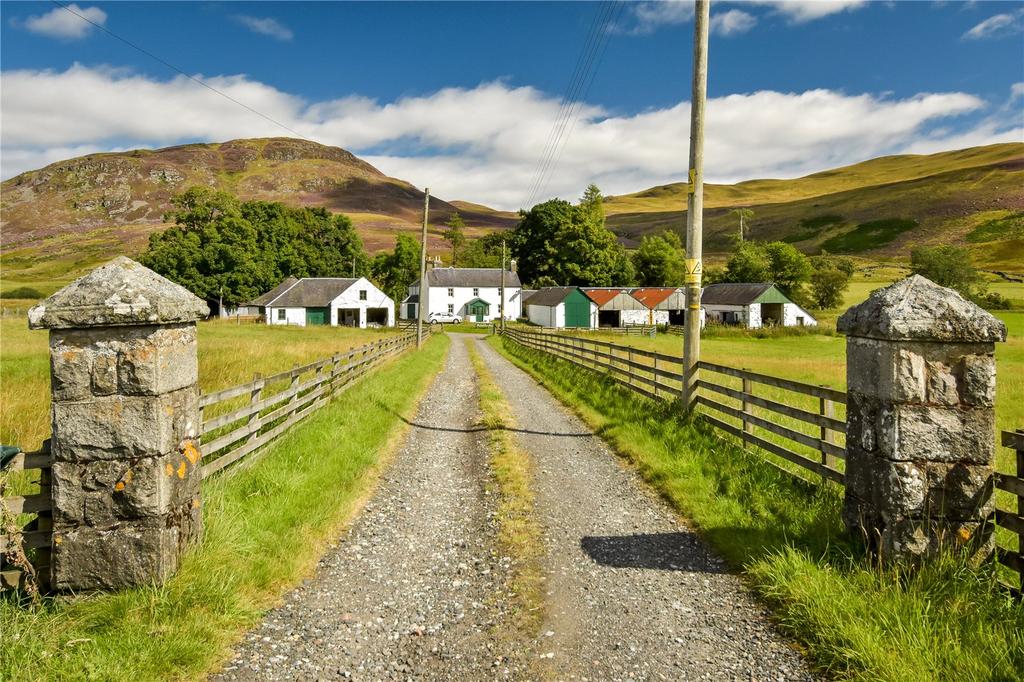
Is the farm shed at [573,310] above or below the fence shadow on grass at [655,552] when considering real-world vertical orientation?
above

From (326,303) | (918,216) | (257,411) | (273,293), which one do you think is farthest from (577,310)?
(918,216)

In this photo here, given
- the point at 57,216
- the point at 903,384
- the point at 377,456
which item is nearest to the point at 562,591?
the point at 903,384

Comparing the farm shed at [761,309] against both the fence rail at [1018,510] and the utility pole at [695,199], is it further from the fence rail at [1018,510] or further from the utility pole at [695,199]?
the fence rail at [1018,510]

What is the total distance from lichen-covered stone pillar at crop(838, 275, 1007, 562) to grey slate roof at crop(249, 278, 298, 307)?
215 ft

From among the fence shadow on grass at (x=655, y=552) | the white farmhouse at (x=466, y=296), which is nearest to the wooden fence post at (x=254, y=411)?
the fence shadow on grass at (x=655, y=552)

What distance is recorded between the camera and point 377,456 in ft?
27.6

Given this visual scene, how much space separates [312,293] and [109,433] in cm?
6270

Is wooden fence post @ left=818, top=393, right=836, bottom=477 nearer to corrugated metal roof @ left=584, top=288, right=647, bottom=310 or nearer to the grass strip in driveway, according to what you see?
the grass strip in driveway

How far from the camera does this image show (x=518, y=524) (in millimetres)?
5891

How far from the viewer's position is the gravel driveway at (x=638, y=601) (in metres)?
3.54

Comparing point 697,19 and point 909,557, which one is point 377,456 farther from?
point 697,19

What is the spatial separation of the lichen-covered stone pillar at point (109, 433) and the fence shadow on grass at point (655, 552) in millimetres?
3539

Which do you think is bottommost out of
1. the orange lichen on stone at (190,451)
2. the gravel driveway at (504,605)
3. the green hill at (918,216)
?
the gravel driveway at (504,605)

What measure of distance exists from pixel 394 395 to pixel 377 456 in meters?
5.05
